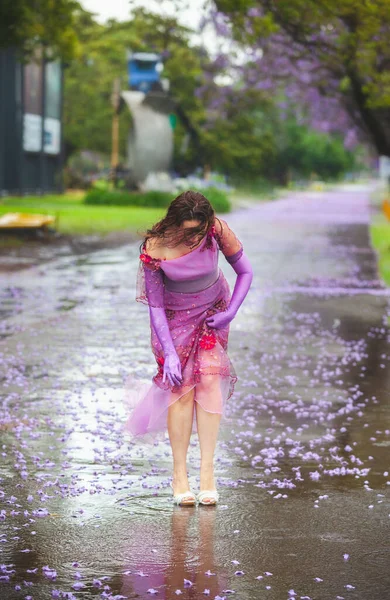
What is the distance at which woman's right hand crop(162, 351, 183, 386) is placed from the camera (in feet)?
19.3

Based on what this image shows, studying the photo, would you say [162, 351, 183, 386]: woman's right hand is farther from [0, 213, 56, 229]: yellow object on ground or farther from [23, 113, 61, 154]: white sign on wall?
[23, 113, 61, 154]: white sign on wall

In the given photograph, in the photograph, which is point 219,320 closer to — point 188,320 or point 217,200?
point 188,320

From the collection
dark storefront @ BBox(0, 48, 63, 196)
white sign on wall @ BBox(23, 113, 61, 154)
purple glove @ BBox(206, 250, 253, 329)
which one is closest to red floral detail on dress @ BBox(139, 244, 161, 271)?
purple glove @ BBox(206, 250, 253, 329)

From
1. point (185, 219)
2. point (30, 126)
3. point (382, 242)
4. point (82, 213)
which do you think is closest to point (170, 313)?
point (185, 219)

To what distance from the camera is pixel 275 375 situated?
998cm

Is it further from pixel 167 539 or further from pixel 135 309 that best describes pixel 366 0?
pixel 167 539

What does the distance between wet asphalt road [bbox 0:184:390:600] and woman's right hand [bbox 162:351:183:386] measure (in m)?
0.64

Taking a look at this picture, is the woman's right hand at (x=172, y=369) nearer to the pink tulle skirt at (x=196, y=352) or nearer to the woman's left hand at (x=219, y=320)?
the pink tulle skirt at (x=196, y=352)

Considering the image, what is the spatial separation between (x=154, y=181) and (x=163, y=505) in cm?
3999

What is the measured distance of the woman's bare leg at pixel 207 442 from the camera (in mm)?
5957

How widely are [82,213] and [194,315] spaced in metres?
30.3

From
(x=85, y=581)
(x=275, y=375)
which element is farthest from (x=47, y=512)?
(x=275, y=375)

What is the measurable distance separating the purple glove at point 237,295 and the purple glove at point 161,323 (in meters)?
0.24

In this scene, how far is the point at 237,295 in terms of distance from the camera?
6055mm
